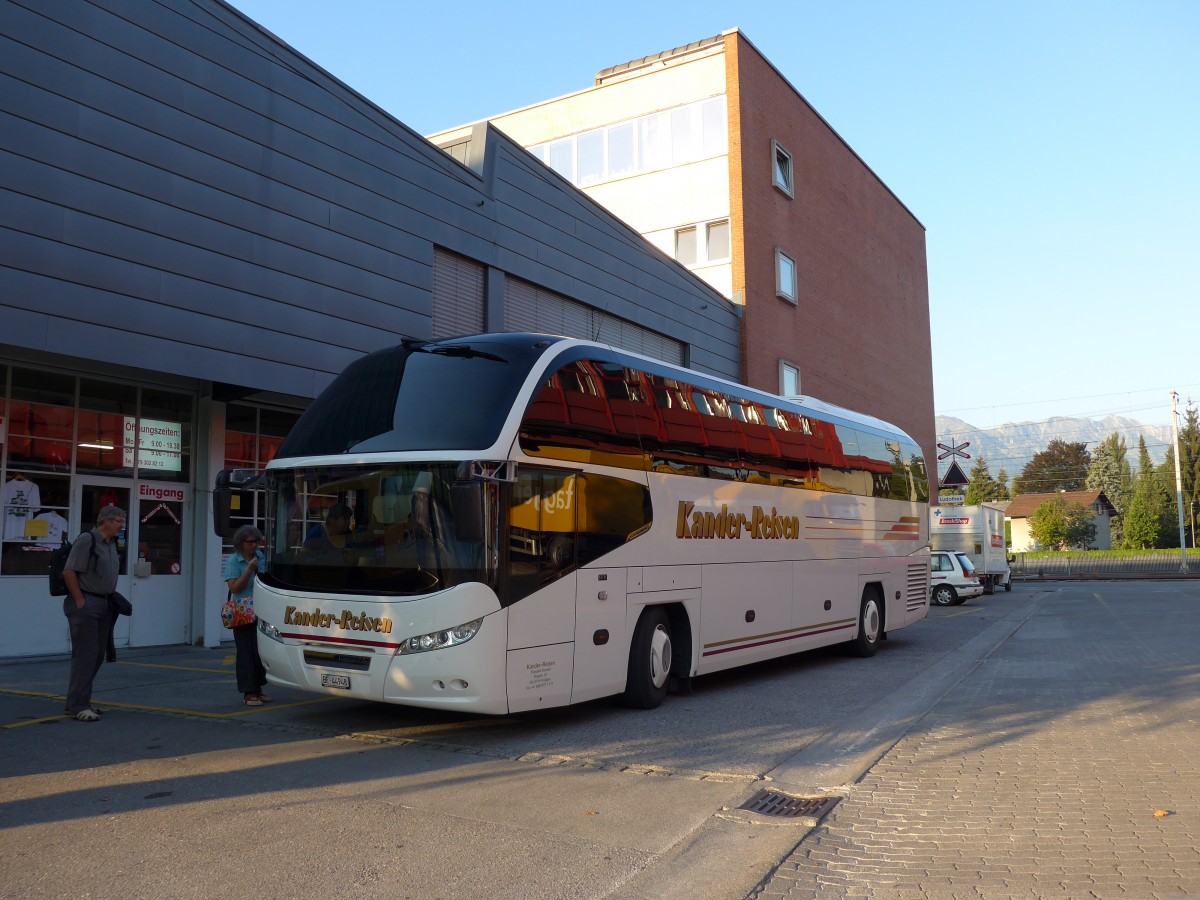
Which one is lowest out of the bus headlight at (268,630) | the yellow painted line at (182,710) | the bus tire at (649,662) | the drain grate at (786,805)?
the drain grate at (786,805)

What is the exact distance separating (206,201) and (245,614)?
246 inches

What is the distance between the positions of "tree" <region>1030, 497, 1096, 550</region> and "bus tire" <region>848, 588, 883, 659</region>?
78659mm

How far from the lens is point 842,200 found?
118 feet

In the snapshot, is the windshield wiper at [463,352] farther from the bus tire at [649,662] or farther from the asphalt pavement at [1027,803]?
the asphalt pavement at [1027,803]

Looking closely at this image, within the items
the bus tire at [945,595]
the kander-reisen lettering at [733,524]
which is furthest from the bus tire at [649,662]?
the bus tire at [945,595]

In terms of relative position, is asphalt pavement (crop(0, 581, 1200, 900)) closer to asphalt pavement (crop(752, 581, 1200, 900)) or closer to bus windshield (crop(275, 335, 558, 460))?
asphalt pavement (crop(752, 581, 1200, 900))

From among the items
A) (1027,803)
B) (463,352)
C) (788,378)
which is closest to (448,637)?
(463,352)

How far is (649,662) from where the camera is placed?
31.3 ft

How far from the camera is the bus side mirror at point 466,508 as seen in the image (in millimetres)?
7172

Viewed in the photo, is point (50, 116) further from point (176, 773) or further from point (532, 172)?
point (532, 172)

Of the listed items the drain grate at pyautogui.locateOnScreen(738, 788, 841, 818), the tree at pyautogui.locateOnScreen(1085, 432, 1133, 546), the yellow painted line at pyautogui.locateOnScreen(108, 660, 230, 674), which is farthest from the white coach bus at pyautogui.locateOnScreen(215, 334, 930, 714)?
the tree at pyautogui.locateOnScreen(1085, 432, 1133, 546)

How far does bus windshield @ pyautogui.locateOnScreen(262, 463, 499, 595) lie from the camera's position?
25.1ft

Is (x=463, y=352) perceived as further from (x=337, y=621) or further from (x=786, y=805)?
(x=786, y=805)

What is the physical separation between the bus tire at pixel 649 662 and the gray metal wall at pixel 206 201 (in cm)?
668
